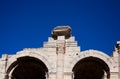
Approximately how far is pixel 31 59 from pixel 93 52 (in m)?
4.69

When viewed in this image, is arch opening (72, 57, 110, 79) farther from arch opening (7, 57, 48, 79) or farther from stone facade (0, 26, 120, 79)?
arch opening (7, 57, 48, 79)

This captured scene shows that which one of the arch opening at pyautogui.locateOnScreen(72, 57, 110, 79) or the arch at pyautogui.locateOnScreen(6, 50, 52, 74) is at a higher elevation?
the arch at pyautogui.locateOnScreen(6, 50, 52, 74)

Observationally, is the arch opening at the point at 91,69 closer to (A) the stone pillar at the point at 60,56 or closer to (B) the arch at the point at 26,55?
(A) the stone pillar at the point at 60,56

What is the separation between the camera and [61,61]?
82.8 ft

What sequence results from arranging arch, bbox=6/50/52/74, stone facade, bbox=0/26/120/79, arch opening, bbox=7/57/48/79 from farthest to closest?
arch opening, bbox=7/57/48/79 < arch, bbox=6/50/52/74 < stone facade, bbox=0/26/120/79

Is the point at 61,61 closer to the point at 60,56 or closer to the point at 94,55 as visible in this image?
the point at 60,56

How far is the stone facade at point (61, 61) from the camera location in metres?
24.9

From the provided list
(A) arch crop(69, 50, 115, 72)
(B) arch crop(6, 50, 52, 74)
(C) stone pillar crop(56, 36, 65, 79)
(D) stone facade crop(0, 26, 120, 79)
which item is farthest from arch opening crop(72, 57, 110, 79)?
(B) arch crop(6, 50, 52, 74)

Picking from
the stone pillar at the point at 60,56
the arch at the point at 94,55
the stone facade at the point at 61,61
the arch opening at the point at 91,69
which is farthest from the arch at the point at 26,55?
the arch opening at the point at 91,69

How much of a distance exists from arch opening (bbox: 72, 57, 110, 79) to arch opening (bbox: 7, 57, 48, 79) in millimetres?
2523

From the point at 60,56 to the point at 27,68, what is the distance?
11.7 ft

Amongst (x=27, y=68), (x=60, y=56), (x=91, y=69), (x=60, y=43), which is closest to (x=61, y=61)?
(x=60, y=56)

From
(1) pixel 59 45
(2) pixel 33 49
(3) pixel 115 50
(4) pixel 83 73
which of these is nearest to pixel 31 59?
(2) pixel 33 49

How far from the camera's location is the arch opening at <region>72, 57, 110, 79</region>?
993 inches
